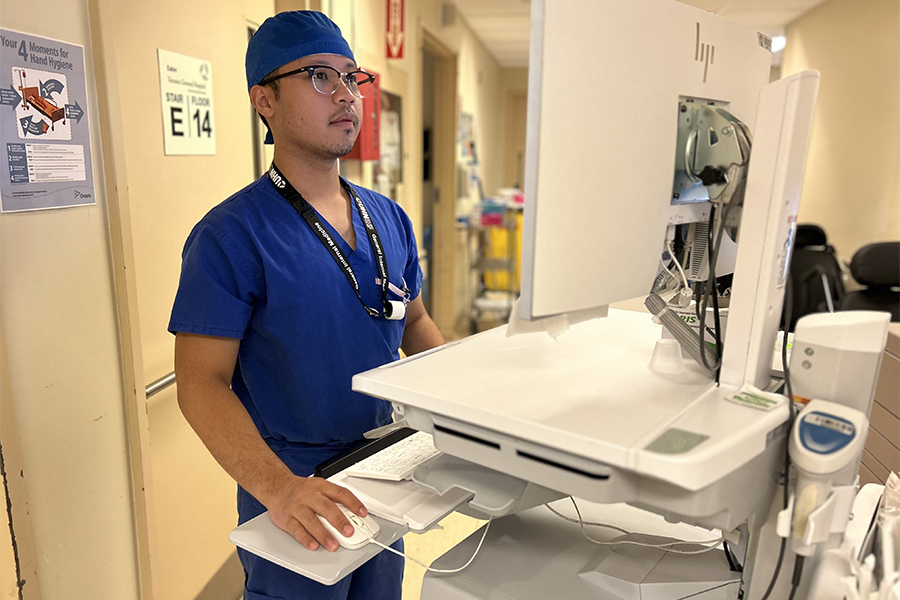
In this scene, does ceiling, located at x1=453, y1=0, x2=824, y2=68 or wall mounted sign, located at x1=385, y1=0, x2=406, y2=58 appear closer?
wall mounted sign, located at x1=385, y1=0, x2=406, y2=58

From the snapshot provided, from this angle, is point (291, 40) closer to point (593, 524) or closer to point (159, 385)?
point (159, 385)

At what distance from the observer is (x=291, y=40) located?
126 centimetres

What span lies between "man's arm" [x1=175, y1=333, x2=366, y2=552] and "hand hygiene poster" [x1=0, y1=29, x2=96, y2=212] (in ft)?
1.26

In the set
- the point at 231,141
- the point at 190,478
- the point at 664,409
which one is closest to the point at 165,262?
the point at 231,141

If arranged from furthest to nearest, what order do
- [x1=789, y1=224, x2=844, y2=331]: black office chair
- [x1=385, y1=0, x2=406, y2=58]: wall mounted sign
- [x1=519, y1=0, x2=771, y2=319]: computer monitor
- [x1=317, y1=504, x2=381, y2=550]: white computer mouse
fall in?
1. [x1=789, y1=224, x2=844, y2=331]: black office chair
2. [x1=385, y1=0, x2=406, y2=58]: wall mounted sign
3. [x1=317, y1=504, x2=381, y2=550]: white computer mouse
4. [x1=519, y1=0, x2=771, y2=319]: computer monitor

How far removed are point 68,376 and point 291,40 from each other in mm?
803

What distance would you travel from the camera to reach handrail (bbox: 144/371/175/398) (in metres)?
1.52

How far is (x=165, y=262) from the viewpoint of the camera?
1.63 metres

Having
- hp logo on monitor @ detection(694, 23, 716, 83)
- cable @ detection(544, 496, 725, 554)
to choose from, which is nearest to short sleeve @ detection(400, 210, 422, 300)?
cable @ detection(544, 496, 725, 554)

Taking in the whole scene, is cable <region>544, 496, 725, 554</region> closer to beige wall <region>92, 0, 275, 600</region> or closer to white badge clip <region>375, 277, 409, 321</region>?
white badge clip <region>375, 277, 409, 321</region>

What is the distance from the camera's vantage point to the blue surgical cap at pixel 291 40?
1262 mm

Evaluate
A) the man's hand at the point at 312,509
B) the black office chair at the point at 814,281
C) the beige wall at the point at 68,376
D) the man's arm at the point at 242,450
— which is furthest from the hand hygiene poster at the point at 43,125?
the black office chair at the point at 814,281

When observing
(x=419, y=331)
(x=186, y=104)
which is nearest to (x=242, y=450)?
(x=419, y=331)

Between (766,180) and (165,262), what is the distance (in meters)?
1.42
